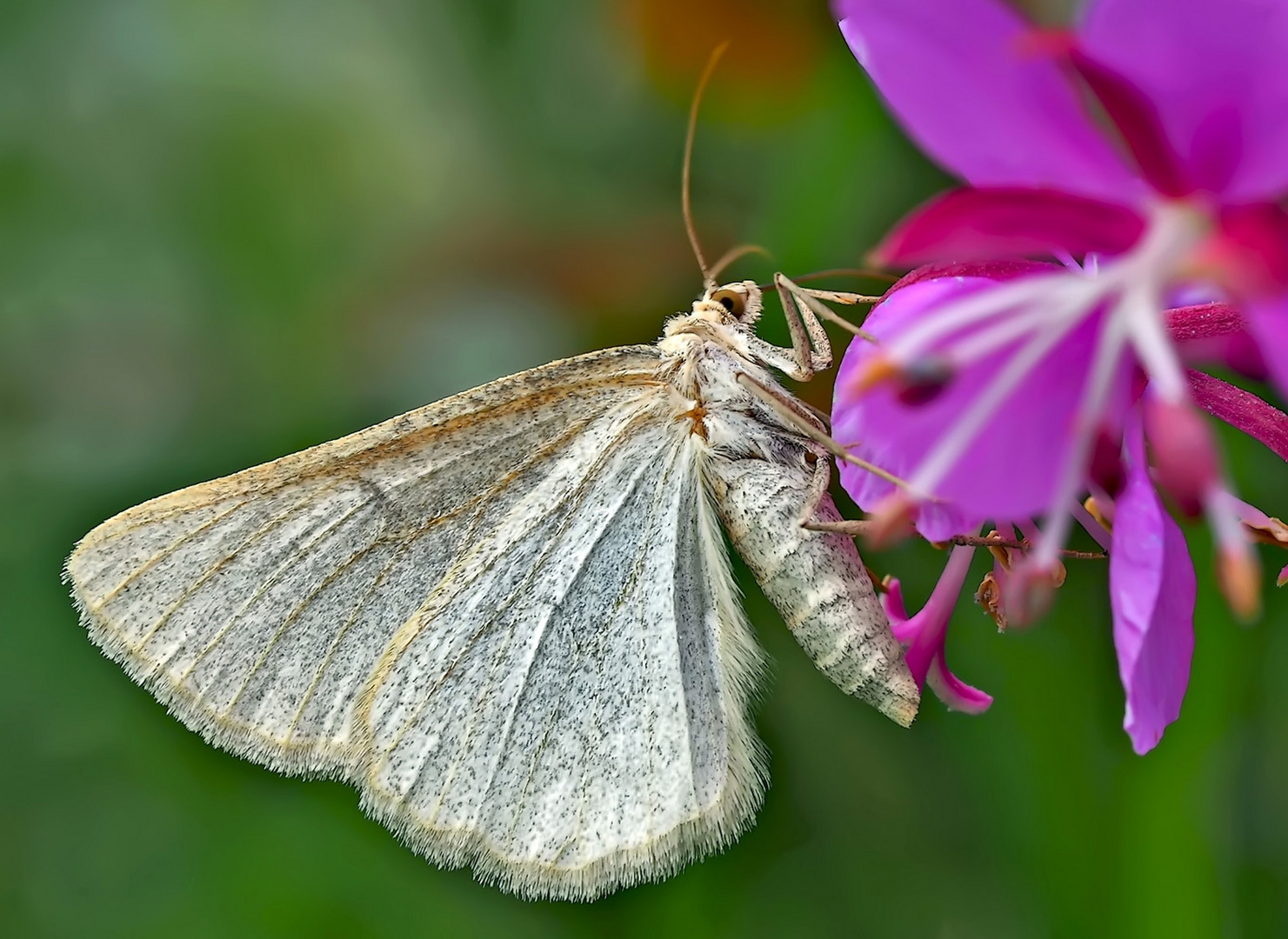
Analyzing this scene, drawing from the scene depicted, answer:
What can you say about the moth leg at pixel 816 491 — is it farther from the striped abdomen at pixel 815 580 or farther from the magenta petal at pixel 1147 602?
the magenta petal at pixel 1147 602

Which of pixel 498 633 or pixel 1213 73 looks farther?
pixel 498 633

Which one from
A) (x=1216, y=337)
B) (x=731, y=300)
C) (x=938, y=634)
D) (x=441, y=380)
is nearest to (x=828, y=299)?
(x=731, y=300)

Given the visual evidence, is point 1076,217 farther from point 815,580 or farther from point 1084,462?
point 815,580

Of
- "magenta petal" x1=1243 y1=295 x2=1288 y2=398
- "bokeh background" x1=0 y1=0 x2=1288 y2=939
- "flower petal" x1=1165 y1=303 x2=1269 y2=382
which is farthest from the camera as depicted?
"bokeh background" x1=0 y1=0 x2=1288 y2=939

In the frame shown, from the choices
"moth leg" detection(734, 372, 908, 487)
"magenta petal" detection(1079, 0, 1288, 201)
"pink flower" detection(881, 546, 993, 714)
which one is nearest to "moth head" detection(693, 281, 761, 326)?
"moth leg" detection(734, 372, 908, 487)

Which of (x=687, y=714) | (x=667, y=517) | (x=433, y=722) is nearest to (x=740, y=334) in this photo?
(x=667, y=517)

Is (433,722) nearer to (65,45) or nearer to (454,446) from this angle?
(454,446)

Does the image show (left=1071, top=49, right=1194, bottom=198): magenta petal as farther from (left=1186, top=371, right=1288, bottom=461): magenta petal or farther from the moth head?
the moth head

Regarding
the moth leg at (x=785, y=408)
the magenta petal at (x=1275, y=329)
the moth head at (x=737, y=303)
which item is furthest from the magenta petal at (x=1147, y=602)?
the moth head at (x=737, y=303)
